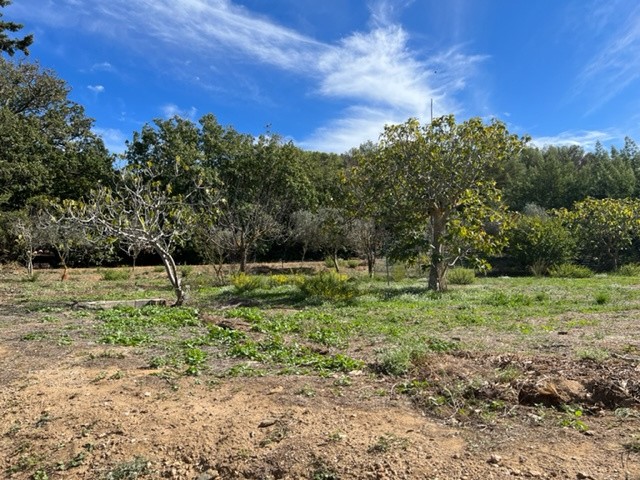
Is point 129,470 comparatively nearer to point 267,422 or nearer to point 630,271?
point 267,422

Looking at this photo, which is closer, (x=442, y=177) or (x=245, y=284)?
(x=442, y=177)

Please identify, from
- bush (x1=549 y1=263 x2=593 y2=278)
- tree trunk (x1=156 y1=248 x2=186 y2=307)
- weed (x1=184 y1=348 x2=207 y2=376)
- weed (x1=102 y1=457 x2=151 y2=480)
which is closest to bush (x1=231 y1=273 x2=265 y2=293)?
tree trunk (x1=156 y1=248 x2=186 y2=307)

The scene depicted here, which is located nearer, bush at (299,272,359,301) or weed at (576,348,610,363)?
weed at (576,348,610,363)

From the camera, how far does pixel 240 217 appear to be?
24484 mm

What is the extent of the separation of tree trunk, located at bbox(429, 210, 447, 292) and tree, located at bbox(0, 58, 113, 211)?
19.8 m

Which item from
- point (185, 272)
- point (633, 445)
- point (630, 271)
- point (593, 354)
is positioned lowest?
point (633, 445)

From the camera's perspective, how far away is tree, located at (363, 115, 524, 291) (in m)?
13.8

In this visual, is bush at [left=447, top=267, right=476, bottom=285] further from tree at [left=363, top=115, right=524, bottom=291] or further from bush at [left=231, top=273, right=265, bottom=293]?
bush at [left=231, top=273, right=265, bottom=293]

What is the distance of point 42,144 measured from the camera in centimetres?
2820

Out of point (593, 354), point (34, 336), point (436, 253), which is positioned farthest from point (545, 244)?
point (34, 336)

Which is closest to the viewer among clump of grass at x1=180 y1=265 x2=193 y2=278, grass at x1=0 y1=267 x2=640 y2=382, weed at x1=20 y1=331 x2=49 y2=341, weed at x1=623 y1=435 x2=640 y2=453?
weed at x1=623 y1=435 x2=640 y2=453

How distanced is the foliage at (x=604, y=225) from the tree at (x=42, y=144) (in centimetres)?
2665

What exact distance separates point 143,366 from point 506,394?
4062 mm

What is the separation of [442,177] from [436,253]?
7.50 feet
